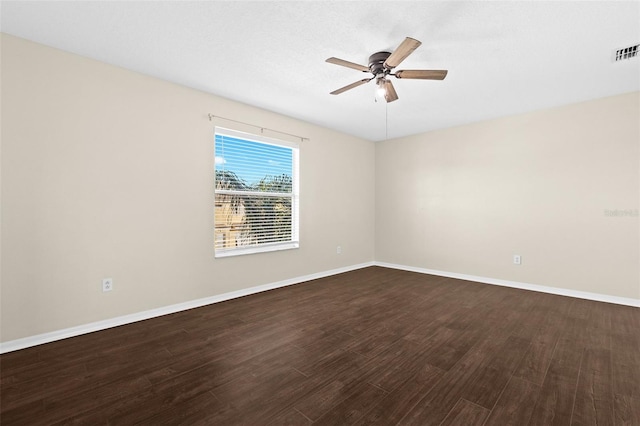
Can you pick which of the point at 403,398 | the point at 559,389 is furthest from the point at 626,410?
the point at 403,398

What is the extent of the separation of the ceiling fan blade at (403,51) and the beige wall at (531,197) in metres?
3.03

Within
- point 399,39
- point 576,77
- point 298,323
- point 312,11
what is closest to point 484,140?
point 576,77

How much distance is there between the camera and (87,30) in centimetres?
228

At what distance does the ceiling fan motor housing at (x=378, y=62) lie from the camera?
250cm

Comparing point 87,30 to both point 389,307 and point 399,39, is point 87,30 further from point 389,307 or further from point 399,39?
point 389,307

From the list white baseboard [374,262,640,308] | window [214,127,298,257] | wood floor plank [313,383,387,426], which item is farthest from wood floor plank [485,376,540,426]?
window [214,127,298,257]

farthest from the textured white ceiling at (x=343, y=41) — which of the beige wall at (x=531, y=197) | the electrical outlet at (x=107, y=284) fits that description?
the electrical outlet at (x=107, y=284)

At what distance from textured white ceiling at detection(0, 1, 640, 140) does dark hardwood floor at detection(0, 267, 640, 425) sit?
102 inches

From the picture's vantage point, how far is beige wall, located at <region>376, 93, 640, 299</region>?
11.5 ft

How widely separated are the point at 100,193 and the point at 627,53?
511cm

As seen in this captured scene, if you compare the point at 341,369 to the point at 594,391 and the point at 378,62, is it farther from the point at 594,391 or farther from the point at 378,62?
the point at 378,62

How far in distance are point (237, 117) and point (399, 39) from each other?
2285mm

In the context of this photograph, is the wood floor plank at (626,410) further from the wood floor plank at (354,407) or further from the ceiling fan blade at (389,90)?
the ceiling fan blade at (389,90)

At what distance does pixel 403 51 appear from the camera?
2.10 meters
